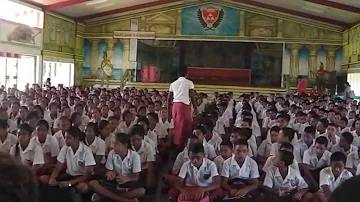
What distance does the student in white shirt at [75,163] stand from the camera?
17.1ft

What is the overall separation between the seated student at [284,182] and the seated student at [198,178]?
485 mm

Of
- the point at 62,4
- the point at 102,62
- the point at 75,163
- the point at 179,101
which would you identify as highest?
the point at 62,4

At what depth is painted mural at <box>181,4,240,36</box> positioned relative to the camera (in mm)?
22688

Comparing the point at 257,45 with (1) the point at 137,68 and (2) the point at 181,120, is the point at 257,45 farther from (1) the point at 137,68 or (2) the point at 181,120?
(2) the point at 181,120

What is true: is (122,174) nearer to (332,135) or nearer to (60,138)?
(60,138)

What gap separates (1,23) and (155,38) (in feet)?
30.6

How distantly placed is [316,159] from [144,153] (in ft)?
6.21

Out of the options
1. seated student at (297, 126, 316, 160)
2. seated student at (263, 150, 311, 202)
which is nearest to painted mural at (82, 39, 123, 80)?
seated student at (297, 126, 316, 160)

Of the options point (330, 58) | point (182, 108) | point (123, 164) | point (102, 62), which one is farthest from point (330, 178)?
point (102, 62)

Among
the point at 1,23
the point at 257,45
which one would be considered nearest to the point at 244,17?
the point at 257,45

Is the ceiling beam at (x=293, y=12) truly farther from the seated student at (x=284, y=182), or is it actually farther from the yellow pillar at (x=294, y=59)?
the seated student at (x=284, y=182)

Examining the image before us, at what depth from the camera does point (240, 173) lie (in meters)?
5.28

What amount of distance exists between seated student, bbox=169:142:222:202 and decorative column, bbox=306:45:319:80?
17.7m

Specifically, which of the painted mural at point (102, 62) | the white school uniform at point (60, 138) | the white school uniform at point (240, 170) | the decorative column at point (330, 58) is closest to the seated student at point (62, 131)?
the white school uniform at point (60, 138)
